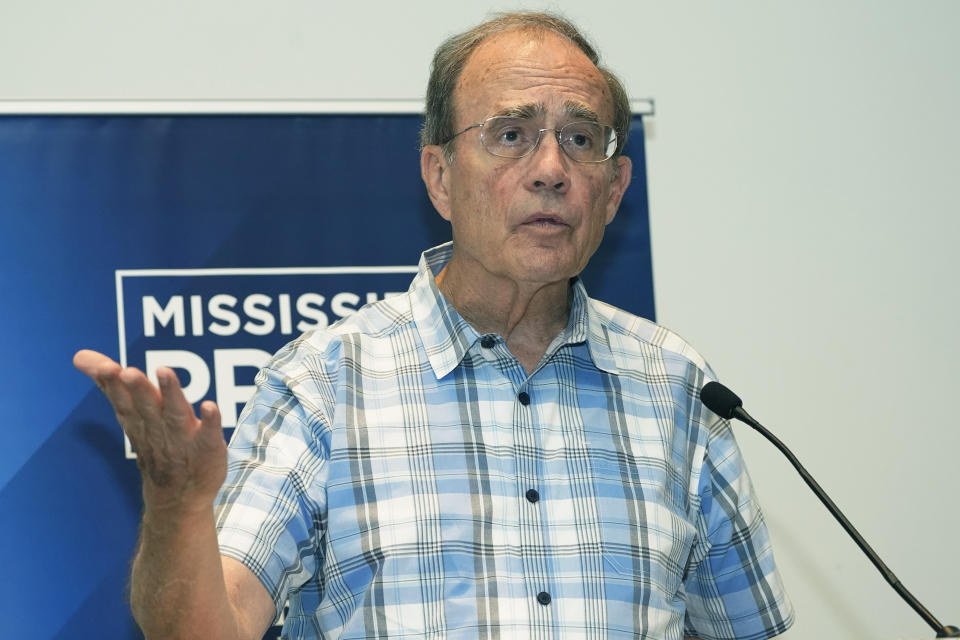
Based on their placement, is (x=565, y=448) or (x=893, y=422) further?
(x=893, y=422)

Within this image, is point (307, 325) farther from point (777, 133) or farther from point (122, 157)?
point (777, 133)

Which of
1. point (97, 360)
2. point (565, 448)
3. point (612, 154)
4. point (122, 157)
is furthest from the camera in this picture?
point (122, 157)

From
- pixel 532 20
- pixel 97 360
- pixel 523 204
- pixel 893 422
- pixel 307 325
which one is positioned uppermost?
pixel 532 20

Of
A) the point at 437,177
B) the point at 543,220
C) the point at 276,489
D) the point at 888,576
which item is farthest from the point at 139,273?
the point at 888,576

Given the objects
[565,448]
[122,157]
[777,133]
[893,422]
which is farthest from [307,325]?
[893,422]

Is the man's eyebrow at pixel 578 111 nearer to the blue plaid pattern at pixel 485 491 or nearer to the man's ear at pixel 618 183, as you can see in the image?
the man's ear at pixel 618 183

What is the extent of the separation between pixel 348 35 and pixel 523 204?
93 cm

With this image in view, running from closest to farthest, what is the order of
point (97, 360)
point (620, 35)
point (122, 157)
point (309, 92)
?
point (97, 360) → point (122, 157) → point (309, 92) → point (620, 35)

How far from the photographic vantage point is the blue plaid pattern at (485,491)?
5.73ft

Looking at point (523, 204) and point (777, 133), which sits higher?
point (777, 133)

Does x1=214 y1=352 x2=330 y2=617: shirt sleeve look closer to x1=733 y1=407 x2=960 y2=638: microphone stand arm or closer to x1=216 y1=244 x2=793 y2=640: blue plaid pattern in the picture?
x1=216 y1=244 x2=793 y2=640: blue plaid pattern

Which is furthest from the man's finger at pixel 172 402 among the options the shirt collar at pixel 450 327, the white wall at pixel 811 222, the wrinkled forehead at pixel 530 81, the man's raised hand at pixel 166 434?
the white wall at pixel 811 222

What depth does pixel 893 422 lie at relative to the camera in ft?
8.98

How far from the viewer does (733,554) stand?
203 centimetres
